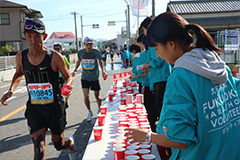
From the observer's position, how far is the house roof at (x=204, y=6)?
21.7m

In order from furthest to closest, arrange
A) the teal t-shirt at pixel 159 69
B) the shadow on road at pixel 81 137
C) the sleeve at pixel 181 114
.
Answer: the shadow on road at pixel 81 137
the teal t-shirt at pixel 159 69
the sleeve at pixel 181 114

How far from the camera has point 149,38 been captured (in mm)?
1652

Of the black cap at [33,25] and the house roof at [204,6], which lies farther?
the house roof at [204,6]

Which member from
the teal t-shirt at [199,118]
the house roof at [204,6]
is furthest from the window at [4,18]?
the teal t-shirt at [199,118]

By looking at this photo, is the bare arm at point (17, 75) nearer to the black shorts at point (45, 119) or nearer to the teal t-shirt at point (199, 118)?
the black shorts at point (45, 119)

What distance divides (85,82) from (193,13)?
1758cm

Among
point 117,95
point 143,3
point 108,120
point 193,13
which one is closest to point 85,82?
point 117,95

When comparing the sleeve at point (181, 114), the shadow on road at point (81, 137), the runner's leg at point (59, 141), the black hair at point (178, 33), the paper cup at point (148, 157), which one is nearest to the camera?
the sleeve at point (181, 114)

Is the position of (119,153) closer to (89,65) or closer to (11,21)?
(89,65)

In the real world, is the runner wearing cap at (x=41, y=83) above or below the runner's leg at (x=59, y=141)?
above

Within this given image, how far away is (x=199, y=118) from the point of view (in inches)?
55.8

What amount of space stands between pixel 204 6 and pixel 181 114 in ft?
77.8

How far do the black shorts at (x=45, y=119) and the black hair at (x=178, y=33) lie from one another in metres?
2.33

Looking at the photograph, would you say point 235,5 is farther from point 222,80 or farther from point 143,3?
point 222,80
